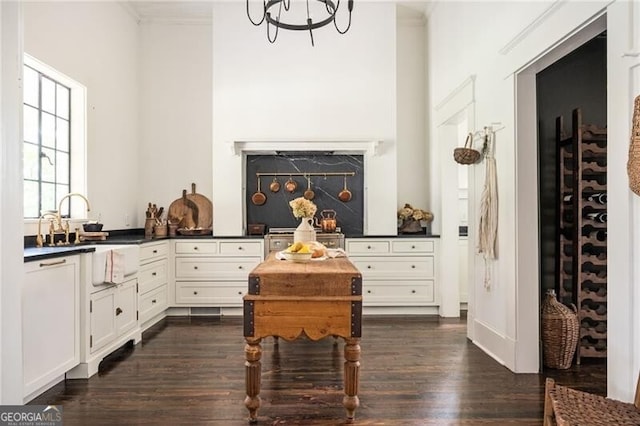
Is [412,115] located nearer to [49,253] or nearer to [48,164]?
[48,164]

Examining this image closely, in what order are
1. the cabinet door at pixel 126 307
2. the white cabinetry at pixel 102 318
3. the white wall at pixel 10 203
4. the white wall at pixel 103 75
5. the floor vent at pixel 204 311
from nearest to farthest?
the white wall at pixel 10 203 < the white cabinetry at pixel 102 318 < the cabinet door at pixel 126 307 < the white wall at pixel 103 75 < the floor vent at pixel 204 311

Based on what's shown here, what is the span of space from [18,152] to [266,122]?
4.02 meters

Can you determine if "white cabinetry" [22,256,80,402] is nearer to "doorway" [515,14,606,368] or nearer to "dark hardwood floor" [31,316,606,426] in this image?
"dark hardwood floor" [31,316,606,426]

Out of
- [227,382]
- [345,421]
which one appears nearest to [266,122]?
[227,382]

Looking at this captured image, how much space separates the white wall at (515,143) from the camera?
2096 mm

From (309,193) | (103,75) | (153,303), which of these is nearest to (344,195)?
(309,193)

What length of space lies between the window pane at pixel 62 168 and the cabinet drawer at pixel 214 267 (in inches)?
58.9

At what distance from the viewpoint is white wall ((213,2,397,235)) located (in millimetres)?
5520

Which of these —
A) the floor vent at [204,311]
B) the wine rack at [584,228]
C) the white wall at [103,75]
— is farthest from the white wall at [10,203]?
the floor vent at [204,311]

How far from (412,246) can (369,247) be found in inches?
20.5

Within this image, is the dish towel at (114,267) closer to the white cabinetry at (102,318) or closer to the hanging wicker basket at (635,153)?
the white cabinetry at (102,318)

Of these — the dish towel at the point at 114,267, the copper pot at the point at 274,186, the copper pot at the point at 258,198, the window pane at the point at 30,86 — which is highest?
the window pane at the point at 30,86

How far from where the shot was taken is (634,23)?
2025 millimetres

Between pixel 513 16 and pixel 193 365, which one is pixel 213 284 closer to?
pixel 193 365
